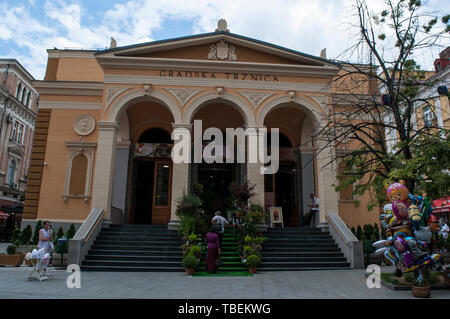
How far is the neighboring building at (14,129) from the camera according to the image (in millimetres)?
30203

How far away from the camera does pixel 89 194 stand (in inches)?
622

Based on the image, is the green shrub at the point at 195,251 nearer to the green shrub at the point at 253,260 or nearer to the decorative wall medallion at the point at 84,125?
the green shrub at the point at 253,260

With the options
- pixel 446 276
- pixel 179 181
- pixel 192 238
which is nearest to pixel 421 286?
pixel 446 276

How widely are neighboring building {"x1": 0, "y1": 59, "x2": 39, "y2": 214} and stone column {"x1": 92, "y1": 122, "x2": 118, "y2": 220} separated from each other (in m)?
20.7

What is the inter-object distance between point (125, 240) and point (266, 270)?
18.0 feet

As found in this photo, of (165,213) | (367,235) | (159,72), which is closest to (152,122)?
(159,72)

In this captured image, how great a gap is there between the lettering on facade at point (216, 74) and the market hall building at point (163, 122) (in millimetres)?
47

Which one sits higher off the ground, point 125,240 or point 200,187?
point 200,187

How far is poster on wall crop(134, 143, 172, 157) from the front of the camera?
17.7 metres

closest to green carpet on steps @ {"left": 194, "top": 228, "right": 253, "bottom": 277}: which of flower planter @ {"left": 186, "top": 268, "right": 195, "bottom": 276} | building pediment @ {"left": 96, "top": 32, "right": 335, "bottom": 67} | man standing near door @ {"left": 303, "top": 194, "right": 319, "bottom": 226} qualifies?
flower planter @ {"left": 186, "top": 268, "right": 195, "bottom": 276}

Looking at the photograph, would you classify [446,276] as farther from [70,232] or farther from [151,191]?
[151,191]

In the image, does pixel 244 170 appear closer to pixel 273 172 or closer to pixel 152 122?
pixel 273 172
